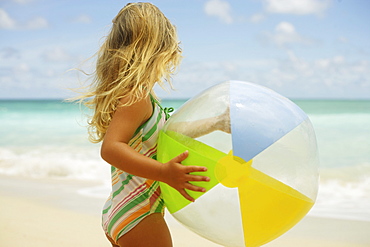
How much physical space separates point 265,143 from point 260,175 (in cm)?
12

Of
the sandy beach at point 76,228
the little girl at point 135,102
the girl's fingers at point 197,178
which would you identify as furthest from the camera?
the sandy beach at point 76,228

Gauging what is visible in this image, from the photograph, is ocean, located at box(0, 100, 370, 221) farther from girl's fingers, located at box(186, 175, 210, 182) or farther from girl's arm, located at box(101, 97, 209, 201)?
girl's fingers, located at box(186, 175, 210, 182)

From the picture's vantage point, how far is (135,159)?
181 cm

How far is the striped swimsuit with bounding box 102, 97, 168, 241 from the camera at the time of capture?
6.79 feet

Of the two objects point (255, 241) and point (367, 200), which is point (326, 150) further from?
point (255, 241)

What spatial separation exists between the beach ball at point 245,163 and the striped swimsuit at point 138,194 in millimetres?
74

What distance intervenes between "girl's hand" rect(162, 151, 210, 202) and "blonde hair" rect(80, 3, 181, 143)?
12.9 inches

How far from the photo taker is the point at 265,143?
6.10ft

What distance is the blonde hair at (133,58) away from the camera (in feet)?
6.61

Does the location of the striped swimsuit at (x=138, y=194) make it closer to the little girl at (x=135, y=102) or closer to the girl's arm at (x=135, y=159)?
the little girl at (x=135, y=102)

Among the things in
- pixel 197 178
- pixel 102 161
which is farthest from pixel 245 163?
pixel 102 161

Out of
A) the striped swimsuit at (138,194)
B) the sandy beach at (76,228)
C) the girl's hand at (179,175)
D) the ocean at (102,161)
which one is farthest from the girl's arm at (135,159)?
the sandy beach at (76,228)

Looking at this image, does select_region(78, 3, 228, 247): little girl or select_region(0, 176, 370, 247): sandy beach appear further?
select_region(0, 176, 370, 247): sandy beach

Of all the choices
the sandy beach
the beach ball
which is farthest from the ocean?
the beach ball
